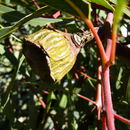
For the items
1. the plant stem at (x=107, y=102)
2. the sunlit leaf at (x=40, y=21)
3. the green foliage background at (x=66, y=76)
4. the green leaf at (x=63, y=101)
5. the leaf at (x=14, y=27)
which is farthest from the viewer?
the green leaf at (x=63, y=101)

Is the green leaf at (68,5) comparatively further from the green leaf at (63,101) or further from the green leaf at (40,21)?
the green leaf at (63,101)

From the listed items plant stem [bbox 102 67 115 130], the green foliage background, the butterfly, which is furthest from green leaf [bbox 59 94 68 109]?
plant stem [bbox 102 67 115 130]

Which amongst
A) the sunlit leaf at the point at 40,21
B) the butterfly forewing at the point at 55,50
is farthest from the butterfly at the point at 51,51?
the sunlit leaf at the point at 40,21

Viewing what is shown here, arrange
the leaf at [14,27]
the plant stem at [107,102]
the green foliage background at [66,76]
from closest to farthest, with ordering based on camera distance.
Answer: the plant stem at [107,102] → the leaf at [14,27] → the green foliage background at [66,76]

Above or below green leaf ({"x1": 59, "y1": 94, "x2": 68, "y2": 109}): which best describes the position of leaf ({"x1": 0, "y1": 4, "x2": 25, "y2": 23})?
above

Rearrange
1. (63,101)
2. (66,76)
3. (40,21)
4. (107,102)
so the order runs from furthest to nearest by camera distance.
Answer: (63,101)
(66,76)
(40,21)
(107,102)

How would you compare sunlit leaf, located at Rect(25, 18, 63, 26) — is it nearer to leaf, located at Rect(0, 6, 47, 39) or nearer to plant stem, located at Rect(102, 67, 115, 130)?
leaf, located at Rect(0, 6, 47, 39)

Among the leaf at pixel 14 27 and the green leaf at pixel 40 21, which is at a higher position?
the leaf at pixel 14 27

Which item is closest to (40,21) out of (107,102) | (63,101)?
(107,102)

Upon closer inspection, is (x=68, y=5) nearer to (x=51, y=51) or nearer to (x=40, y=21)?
(x=51, y=51)

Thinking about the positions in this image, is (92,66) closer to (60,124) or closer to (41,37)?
(60,124)

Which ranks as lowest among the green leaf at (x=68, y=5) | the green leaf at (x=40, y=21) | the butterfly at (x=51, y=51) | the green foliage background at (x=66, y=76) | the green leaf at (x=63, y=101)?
the green leaf at (x=63, y=101)

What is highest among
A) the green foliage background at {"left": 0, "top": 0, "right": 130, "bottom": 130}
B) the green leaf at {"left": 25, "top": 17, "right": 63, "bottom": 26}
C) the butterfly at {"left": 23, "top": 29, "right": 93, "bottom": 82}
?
the butterfly at {"left": 23, "top": 29, "right": 93, "bottom": 82}
